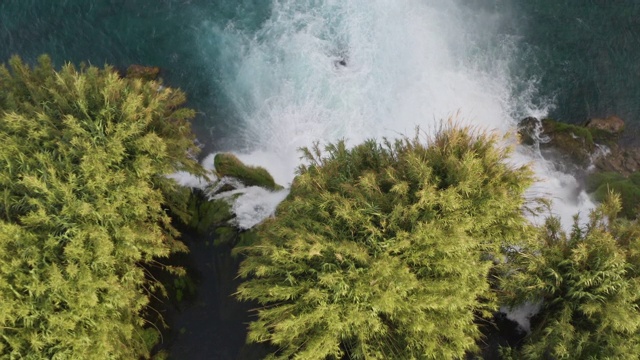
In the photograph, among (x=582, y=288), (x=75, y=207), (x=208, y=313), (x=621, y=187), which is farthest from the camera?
(x=621, y=187)

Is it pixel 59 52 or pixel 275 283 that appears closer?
pixel 275 283

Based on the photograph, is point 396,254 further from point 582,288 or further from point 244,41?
point 244,41

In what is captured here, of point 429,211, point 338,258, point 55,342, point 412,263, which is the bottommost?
point 55,342

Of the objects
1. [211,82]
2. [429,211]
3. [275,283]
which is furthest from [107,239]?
[211,82]

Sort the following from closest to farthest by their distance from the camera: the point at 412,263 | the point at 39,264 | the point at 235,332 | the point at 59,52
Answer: the point at 39,264 < the point at 412,263 < the point at 235,332 < the point at 59,52

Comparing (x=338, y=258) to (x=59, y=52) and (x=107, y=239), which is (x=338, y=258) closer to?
(x=107, y=239)

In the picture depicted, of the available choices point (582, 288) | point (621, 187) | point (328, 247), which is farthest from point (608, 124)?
point (328, 247)

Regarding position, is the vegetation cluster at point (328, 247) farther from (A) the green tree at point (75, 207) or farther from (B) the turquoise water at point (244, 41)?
(B) the turquoise water at point (244, 41)
